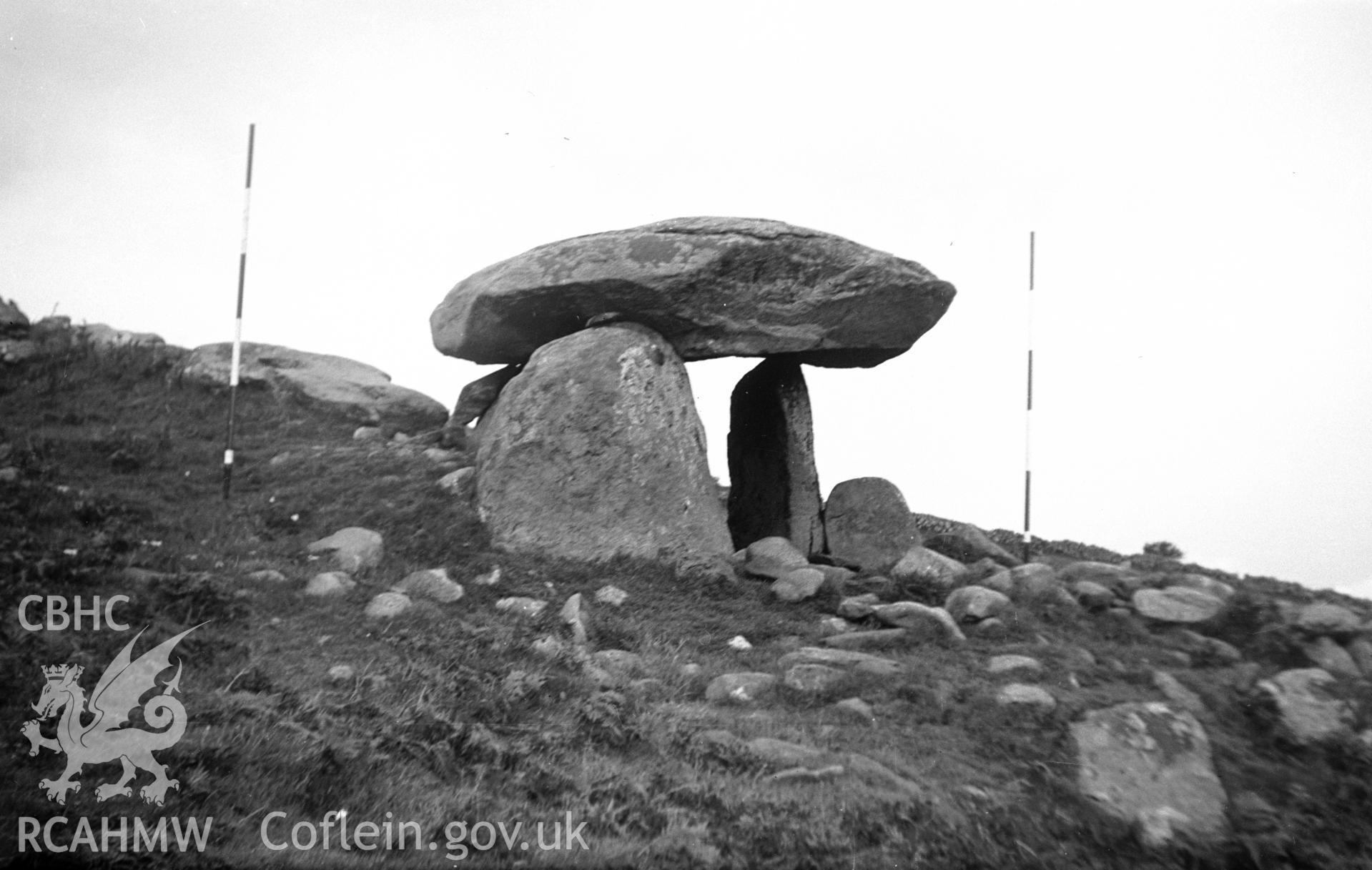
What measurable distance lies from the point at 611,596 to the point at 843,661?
2.83 metres

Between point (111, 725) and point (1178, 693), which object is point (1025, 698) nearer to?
point (1178, 693)

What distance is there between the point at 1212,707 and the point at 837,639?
3.39m

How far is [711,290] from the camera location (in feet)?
45.0

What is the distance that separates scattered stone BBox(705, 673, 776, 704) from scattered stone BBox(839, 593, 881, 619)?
8.01ft

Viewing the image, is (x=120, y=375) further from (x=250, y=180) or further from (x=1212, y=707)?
(x=1212, y=707)

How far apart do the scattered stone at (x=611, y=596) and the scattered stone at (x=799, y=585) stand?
1880 millimetres

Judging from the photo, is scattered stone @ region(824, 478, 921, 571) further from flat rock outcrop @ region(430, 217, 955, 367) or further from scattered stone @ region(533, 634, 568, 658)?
scattered stone @ region(533, 634, 568, 658)

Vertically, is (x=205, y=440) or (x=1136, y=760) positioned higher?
(x=205, y=440)

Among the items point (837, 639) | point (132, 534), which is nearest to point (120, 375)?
point (132, 534)

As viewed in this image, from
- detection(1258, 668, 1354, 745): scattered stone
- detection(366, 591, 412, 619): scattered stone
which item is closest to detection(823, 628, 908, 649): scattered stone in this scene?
detection(1258, 668, 1354, 745): scattered stone

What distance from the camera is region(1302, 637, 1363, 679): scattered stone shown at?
8297 mm

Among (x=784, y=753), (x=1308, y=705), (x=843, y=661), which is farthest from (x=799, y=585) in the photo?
(x=1308, y=705)

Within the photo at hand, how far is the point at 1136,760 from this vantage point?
23.3 ft

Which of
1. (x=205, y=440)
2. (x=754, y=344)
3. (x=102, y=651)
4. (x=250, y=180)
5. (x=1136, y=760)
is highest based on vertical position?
(x=250, y=180)
